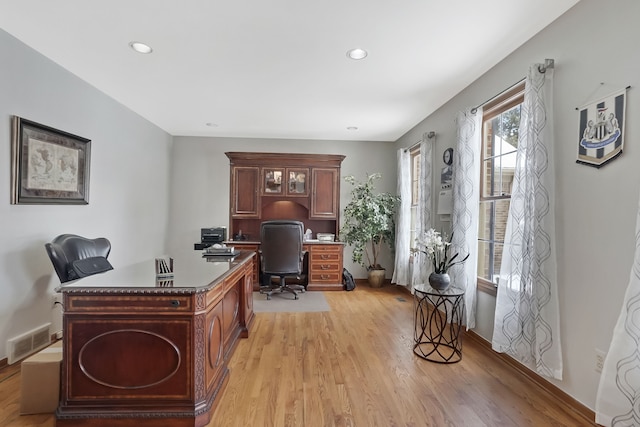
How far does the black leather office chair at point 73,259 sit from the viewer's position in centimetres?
229

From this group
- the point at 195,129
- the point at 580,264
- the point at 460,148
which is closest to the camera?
the point at 580,264

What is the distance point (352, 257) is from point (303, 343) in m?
2.80

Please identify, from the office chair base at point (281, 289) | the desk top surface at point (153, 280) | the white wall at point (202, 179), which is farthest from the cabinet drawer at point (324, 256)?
the desk top surface at point (153, 280)

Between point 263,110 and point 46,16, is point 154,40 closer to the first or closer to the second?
point 46,16

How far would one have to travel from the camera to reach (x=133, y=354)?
1666mm

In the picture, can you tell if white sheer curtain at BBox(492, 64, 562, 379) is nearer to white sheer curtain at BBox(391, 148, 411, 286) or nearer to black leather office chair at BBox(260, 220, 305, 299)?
white sheer curtain at BBox(391, 148, 411, 286)

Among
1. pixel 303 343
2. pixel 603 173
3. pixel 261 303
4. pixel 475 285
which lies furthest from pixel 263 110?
pixel 603 173

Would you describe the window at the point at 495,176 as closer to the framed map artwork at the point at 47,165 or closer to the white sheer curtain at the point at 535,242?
the white sheer curtain at the point at 535,242

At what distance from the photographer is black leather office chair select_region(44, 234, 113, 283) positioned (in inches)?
90.2

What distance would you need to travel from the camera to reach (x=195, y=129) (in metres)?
5.08

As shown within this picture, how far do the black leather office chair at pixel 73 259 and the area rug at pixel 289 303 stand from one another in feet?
6.21

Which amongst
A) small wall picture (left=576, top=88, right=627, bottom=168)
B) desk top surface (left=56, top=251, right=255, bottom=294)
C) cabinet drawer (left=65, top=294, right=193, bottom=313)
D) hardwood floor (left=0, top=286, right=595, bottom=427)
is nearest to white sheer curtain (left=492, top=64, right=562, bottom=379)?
small wall picture (left=576, top=88, right=627, bottom=168)

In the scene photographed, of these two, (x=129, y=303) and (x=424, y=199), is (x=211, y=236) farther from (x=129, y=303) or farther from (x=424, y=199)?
(x=129, y=303)

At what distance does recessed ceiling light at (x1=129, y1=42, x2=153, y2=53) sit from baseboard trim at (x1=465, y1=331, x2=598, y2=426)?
3.87 m
